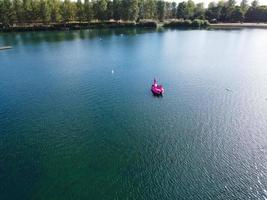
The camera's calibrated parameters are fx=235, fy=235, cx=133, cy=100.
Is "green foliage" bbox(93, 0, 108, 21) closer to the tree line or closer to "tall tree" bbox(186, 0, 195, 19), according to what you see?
the tree line

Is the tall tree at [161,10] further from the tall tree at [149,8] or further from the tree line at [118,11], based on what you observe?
the tall tree at [149,8]

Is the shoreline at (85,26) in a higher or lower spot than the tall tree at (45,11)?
lower

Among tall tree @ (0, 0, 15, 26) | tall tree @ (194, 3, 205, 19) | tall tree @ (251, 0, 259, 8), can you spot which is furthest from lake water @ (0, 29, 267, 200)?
tall tree @ (251, 0, 259, 8)

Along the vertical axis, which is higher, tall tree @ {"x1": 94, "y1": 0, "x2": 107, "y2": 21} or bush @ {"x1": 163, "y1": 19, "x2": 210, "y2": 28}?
tall tree @ {"x1": 94, "y1": 0, "x2": 107, "y2": 21}

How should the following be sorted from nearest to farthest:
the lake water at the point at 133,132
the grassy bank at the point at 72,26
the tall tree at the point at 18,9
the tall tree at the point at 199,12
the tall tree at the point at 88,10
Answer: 1. the lake water at the point at 133,132
2. the grassy bank at the point at 72,26
3. the tall tree at the point at 18,9
4. the tall tree at the point at 88,10
5. the tall tree at the point at 199,12

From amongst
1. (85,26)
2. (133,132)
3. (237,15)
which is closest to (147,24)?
(85,26)

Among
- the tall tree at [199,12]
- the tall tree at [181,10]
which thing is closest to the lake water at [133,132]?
the tall tree at [199,12]

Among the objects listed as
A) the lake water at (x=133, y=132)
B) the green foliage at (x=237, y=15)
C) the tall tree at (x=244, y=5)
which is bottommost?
the lake water at (x=133, y=132)
